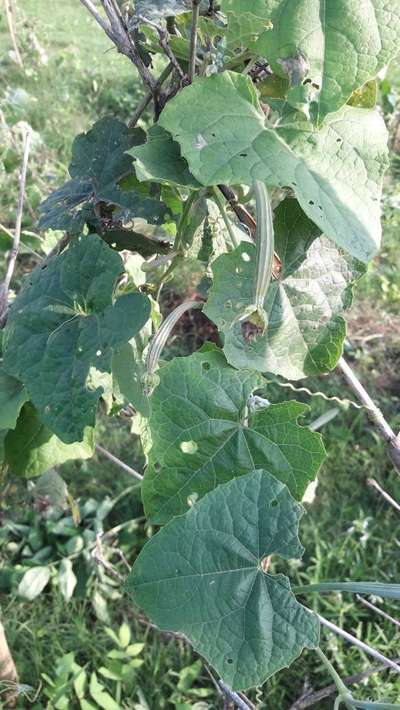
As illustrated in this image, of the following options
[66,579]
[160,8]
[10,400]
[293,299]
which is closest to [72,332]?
[10,400]

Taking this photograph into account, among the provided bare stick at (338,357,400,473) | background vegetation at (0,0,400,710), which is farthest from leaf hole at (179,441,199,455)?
background vegetation at (0,0,400,710)

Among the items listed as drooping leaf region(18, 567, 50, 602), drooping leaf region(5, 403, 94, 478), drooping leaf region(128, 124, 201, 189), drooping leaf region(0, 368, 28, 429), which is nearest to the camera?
drooping leaf region(128, 124, 201, 189)

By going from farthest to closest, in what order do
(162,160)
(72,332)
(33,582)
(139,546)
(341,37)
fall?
(139,546) → (33,582) → (72,332) → (162,160) → (341,37)

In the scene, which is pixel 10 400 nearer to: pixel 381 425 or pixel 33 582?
pixel 381 425

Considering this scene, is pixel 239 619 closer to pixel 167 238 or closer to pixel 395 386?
pixel 167 238

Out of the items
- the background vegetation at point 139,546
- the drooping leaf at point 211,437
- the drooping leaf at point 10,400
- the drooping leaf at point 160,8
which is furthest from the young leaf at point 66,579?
the drooping leaf at point 160,8

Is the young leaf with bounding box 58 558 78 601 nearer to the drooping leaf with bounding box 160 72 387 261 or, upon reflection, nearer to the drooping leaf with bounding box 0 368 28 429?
the drooping leaf with bounding box 0 368 28 429
